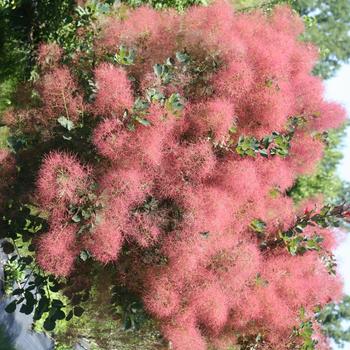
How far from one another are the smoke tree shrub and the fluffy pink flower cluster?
0.04ft

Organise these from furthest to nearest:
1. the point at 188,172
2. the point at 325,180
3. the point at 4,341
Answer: the point at 325,180 < the point at 4,341 < the point at 188,172

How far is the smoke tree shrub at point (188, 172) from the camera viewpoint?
421 cm

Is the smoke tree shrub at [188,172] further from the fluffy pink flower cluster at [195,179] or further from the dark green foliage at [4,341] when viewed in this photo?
the dark green foliage at [4,341]

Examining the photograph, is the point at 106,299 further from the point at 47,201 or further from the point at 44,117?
the point at 44,117

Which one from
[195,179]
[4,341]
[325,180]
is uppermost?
[195,179]

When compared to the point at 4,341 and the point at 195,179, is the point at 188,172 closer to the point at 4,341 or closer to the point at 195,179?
the point at 195,179

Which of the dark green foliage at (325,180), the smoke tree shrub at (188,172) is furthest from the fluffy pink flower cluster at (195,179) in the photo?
the dark green foliage at (325,180)

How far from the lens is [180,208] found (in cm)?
432

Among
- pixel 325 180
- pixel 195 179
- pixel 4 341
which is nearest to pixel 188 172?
pixel 195 179

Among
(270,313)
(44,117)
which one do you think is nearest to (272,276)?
(270,313)

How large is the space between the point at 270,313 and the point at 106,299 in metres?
1.42

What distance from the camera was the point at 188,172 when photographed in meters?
4.29

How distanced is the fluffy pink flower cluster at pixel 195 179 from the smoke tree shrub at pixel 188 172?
0.04ft

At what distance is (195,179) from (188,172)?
96 millimetres
